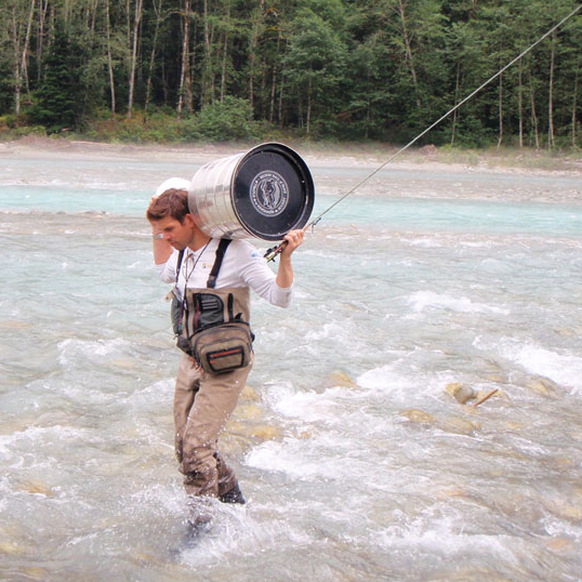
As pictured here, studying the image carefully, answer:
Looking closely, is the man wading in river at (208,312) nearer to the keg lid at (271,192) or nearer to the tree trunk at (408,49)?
the keg lid at (271,192)

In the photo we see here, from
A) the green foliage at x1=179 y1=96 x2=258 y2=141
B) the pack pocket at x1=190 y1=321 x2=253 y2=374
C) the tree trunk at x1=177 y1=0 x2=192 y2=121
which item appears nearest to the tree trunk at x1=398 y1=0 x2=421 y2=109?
the green foliage at x1=179 y1=96 x2=258 y2=141

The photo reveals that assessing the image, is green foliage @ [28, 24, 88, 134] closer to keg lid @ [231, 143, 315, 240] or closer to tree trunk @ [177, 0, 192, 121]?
tree trunk @ [177, 0, 192, 121]

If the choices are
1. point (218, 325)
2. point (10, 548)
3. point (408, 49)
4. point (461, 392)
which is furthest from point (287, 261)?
point (408, 49)

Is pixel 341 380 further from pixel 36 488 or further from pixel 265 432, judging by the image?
pixel 36 488

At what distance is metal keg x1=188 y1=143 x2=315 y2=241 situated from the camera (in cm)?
347

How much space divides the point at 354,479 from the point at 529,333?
15.2 ft

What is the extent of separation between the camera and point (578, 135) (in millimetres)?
46031

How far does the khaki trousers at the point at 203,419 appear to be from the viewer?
3.73 metres

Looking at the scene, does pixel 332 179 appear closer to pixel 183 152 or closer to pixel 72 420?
pixel 183 152

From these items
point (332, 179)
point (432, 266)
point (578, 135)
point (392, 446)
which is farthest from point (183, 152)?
point (392, 446)

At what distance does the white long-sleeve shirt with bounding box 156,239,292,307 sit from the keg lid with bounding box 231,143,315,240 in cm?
16

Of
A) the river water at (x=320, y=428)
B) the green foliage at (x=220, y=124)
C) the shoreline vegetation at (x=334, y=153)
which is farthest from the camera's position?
the green foliage at (x=220, y=124)

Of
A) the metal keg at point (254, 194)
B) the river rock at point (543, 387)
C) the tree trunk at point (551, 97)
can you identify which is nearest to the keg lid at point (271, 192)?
the metal keg at point (254, 194)

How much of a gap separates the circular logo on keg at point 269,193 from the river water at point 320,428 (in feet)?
5.68
